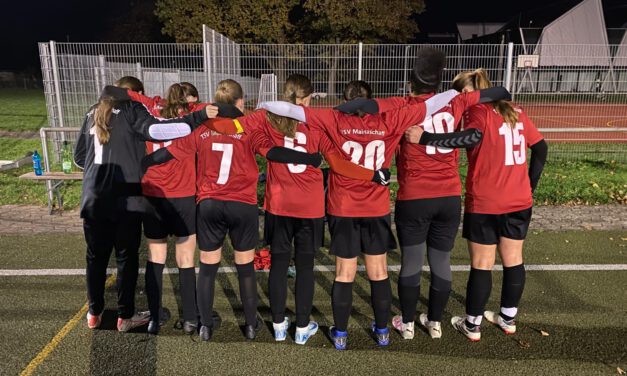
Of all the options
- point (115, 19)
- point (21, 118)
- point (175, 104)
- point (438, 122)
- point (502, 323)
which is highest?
point (115, 19)

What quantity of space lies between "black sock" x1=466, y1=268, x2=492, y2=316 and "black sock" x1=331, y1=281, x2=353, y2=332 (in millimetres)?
943

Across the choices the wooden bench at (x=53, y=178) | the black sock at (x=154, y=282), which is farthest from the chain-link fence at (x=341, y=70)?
the black sock at (x=154, y=282)

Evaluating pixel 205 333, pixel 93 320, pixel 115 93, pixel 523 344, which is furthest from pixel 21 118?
pixel 523 344

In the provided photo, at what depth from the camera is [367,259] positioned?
3.46m

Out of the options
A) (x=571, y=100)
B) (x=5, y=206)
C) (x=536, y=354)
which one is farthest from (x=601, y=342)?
(x=571, y=100)

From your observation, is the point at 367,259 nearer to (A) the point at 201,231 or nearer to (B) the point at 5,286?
(A) the point at 201,231

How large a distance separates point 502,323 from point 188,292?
2494 mm

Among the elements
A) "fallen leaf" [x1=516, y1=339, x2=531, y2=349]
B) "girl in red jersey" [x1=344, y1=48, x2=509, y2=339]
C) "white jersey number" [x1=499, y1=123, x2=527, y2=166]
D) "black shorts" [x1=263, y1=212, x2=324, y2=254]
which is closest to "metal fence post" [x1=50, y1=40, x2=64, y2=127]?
"black shorts" [x1=263, y1=212, x2=324, y2=254]

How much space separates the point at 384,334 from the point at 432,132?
1539 millimetres

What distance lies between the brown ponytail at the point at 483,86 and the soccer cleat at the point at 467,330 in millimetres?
1577

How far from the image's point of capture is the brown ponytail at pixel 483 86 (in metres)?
3.35

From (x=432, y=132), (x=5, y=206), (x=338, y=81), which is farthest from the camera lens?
Result: (x=338, y=81)

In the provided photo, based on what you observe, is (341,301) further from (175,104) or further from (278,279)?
(175,104)

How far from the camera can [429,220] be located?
3.48 m
